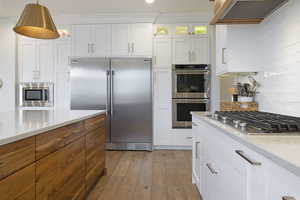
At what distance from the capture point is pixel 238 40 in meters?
2.06

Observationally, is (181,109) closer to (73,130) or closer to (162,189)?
(162,189)

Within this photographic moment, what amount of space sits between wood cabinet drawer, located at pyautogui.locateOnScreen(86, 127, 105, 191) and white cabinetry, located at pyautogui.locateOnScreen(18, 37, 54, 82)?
2.29 m

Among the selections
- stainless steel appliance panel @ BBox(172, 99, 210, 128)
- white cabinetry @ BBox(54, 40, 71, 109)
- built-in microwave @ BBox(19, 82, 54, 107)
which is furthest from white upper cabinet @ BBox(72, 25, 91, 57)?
stainless steel appliance panel @ BBox(172, 99, 210, 128)

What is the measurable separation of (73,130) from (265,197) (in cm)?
140

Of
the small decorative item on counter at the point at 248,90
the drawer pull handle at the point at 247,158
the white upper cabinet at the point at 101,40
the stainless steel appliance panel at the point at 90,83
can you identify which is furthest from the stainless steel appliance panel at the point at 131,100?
the drawer pull handle at the point at 247,158

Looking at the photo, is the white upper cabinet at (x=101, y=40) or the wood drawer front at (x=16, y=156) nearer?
the wood drawer front at (x=16, y=156)

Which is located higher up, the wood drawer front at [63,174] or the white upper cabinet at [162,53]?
the white upper cabinet at [162,53]

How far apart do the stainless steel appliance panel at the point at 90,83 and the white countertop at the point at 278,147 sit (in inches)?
120

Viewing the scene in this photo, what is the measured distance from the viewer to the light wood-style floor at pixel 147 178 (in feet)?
6.81

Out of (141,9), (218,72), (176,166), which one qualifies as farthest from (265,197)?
(141,9)

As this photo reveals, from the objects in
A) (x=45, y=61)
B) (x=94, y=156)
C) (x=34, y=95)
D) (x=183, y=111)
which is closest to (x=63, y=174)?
(x=94, y=156)

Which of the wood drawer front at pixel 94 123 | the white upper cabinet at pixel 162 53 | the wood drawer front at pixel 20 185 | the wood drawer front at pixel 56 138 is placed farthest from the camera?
the white upper cabinet at pixel 162 53

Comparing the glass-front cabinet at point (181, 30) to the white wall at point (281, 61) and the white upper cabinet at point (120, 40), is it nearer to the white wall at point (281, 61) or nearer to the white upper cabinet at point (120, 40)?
the white upper cabinet at point (120, 40)

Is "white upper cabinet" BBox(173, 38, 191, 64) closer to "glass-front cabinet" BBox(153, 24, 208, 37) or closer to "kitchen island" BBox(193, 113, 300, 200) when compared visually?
"glass-front cabinet" BBox(153, 24, 208, 37)
